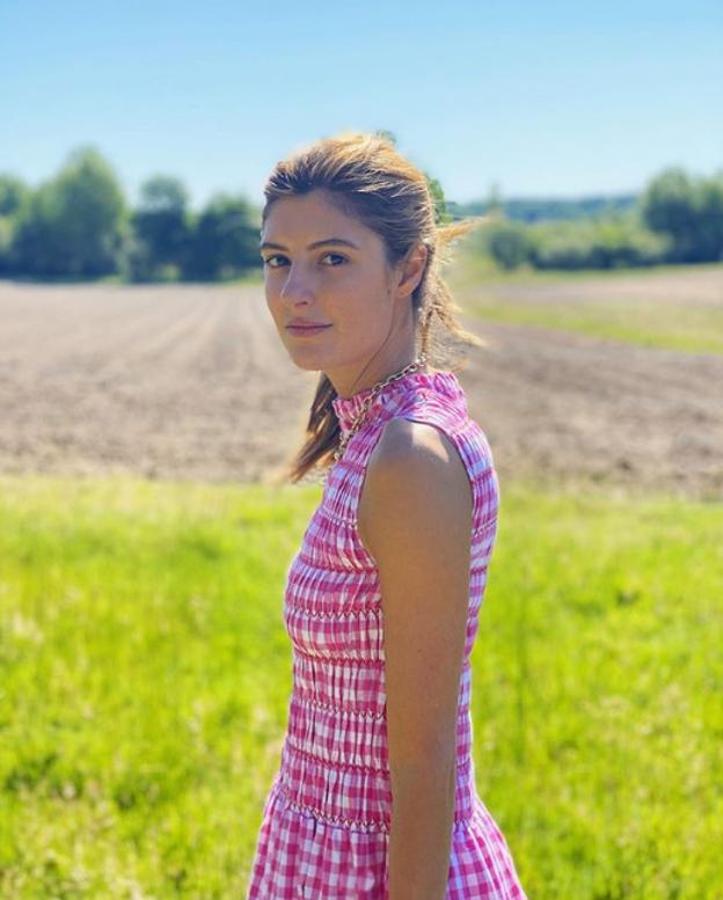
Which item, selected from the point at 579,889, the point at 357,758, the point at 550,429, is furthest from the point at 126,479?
the point at 357,758

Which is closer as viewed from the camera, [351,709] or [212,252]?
[351,709]

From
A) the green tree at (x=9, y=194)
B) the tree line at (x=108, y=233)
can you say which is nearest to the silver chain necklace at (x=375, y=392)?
the tree line at (x=108, y=233)

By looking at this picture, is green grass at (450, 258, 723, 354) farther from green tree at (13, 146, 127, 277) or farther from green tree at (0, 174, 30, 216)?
green tree at (0, 174, 30, 216)

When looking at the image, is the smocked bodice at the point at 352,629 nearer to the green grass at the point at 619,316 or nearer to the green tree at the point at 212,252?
the green grass at the point at 619,316

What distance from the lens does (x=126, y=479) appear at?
12961 mm

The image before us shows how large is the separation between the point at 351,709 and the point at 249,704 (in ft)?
12.9

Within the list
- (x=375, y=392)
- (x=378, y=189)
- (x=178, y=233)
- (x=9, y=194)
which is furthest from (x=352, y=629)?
(x=9, y=194)

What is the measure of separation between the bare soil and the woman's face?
1.70 ft

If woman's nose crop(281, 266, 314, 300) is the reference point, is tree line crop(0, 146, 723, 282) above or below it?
above

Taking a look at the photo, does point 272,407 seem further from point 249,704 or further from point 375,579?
point 375,579

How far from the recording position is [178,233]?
390ft

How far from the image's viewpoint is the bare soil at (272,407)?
1405cm

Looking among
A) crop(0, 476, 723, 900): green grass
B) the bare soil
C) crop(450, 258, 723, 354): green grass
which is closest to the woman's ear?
the bare soil

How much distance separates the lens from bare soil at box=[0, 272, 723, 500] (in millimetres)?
14055
